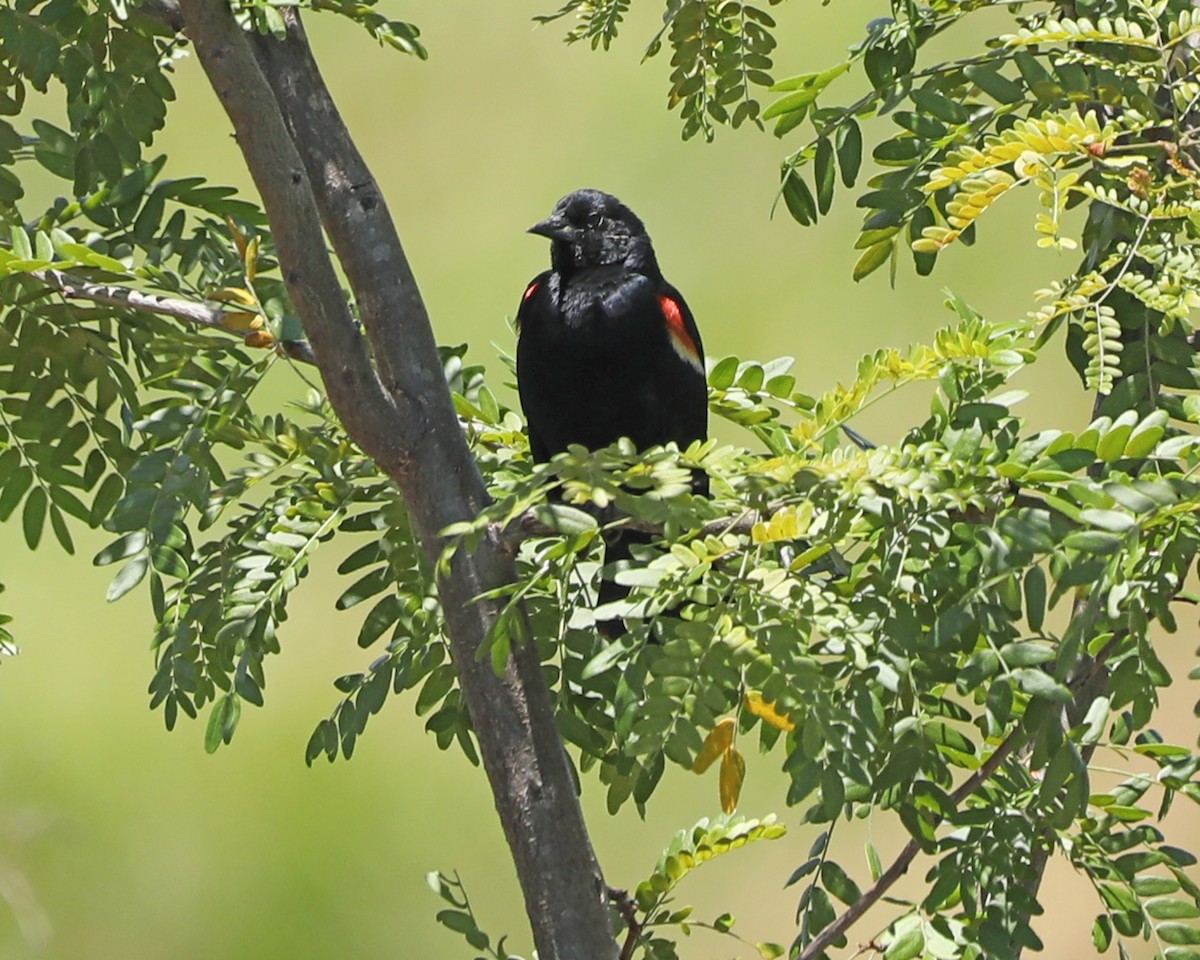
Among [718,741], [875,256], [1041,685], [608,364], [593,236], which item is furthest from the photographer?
[593,236]

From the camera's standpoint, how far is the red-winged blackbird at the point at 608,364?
1843mm

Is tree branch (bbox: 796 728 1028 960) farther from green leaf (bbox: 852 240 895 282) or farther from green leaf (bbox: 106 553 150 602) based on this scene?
green leaf (bbox: 106 553 150 602)

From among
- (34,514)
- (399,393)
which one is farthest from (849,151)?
(34,514)

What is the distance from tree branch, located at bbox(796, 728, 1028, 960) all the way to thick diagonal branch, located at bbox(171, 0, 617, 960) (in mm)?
161

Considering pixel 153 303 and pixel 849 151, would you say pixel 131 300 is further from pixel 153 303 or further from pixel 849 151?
pixel 849 151

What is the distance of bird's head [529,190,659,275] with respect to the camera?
6.41 ft

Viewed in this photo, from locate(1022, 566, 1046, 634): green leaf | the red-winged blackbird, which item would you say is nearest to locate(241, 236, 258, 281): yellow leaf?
locate(1022, 566, 1046, 634): green leaf

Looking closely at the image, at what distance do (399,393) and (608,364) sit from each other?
853 mm

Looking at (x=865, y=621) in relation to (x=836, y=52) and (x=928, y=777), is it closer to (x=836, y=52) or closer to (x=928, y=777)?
(x=928, y=777)

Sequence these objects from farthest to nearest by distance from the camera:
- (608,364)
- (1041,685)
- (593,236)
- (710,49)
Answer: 1. (593,236)
2. (608,364)
3. (710,49)
4. (1041,685)

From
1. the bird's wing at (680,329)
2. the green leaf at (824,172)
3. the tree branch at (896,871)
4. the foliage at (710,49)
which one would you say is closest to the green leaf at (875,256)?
the green leaf at (824,172)

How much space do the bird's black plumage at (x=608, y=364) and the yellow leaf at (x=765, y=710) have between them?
1004 mm

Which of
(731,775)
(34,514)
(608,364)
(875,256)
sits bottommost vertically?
(731,775)

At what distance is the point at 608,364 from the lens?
6.06 feet
